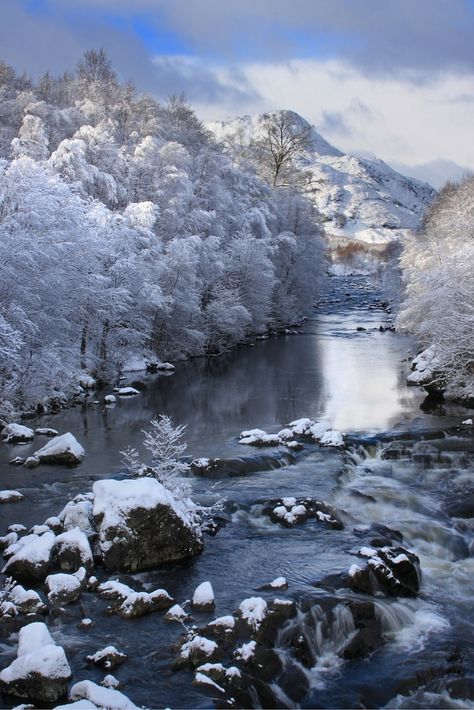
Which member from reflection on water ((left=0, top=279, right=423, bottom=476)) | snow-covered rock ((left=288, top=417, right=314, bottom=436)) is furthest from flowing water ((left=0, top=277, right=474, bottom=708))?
snow-covered rock ((left=288, top=417, right=314, bottom=436))

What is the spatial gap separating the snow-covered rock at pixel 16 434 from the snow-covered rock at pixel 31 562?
8588 millimetres

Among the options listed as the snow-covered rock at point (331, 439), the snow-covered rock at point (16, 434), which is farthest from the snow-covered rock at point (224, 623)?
the snow-covered rock at point (16, 434)

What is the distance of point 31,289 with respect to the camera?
21.3 m

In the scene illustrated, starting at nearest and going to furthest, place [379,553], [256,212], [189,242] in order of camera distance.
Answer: [379,553] → [189,242] → [256,212]

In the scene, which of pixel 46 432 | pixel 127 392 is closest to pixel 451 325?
pixel 127 392

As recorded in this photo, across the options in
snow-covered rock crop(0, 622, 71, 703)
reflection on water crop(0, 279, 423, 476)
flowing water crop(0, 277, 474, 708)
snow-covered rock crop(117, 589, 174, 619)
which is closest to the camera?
snow-covered rock crop(0, 622, 71, 703)

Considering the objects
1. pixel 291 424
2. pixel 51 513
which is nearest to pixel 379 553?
pixel 51 513

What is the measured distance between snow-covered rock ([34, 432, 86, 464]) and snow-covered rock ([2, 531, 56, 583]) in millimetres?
5997

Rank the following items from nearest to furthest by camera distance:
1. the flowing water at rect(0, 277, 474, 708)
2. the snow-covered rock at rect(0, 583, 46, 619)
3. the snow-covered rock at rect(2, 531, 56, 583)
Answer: the flowing water at rect(0, 277, 474, 708) < the snow-covered rock at rect(0, 583, 46, 619) < the snow-covered rock at rect(2, 531, 56, 583)

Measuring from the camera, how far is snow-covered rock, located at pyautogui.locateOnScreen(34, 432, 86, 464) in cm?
1675

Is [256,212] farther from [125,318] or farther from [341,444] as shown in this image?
[341,444]

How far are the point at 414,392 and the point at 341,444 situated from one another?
923 centimetres

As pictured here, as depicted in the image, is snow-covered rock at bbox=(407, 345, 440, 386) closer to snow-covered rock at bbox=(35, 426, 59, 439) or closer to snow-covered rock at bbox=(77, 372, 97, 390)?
snow-covered rock at bbox=(77, 372, 97, 390)

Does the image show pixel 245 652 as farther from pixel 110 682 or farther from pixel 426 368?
pixel 426 368
